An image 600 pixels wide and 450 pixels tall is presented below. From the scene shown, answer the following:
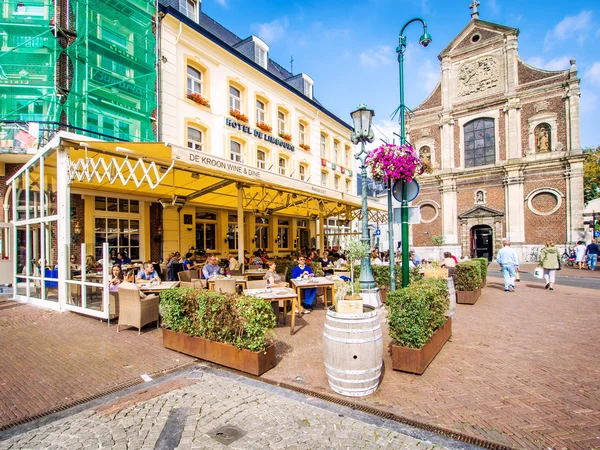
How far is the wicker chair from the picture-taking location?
558 centimetres

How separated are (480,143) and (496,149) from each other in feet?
4.53

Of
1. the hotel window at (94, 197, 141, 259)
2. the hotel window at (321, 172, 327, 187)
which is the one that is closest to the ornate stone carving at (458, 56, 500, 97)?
the hotel window at (321, 172, 327, 187)

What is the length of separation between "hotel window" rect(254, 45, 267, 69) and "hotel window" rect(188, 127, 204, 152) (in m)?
5.97

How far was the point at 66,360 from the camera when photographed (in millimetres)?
4434

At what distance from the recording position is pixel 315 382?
376 cm

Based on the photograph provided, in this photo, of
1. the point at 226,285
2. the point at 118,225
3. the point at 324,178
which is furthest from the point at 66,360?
the point at 324,178

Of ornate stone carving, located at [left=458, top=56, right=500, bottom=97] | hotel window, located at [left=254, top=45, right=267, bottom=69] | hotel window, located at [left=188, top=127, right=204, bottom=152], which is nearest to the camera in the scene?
hotel window, located at [left=188, top=127, right=204, bottom=152]

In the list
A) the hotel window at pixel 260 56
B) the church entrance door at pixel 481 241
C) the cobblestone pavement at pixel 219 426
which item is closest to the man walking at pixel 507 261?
the cobblestone pavement at pixel 219 426

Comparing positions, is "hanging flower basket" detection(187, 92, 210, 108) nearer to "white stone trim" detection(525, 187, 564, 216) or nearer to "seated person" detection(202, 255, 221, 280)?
"seated person" detection(202, 255, 221, 280)

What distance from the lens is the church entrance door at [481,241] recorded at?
2595cm

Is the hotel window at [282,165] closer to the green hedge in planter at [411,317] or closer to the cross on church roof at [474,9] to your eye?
the green hedge in planter at [411,317]

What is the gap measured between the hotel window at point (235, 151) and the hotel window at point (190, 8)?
556cm

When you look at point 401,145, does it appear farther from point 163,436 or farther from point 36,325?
point 36,325

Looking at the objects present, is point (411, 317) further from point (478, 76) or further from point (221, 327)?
point (478, 76)
